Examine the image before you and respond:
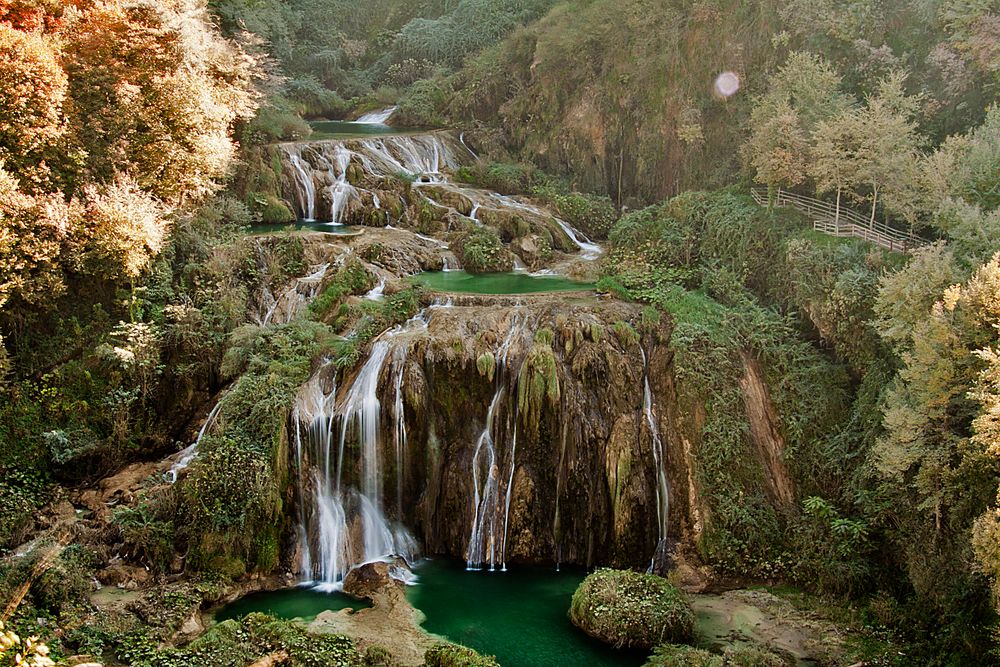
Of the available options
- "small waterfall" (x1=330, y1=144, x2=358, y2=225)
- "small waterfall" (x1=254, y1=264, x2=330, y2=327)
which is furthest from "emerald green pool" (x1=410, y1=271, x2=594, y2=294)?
"small waterfall" (x1=330, y1=144, x2=358, y2=225)

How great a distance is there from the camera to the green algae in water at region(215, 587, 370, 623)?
44.6 ft

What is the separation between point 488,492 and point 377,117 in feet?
75.7

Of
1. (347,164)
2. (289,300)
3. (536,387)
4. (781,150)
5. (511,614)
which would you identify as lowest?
(511,614)

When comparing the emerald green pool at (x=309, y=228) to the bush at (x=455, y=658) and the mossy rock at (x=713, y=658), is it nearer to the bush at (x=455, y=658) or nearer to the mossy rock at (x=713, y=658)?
the bush at (x=455, y=658)

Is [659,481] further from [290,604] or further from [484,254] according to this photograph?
[484,254]

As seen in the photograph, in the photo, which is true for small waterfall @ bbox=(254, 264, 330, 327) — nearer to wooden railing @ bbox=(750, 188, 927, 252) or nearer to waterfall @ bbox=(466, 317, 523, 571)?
waterfall @ bbox=(466, 317, 523, 571)

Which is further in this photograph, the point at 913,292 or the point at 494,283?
the point at 494,283

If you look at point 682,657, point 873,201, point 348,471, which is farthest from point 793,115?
point 348,471

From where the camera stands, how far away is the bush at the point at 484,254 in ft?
71.6

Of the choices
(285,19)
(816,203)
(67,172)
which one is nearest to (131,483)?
(67,172)

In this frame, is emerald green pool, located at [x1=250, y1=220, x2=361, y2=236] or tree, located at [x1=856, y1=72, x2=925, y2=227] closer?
tree, located at [x1=856, y1=72, x2=925, y2=227]

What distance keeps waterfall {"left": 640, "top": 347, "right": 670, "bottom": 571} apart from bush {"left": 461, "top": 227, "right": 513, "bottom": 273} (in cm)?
700

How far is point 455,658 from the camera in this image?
11477 millimetres

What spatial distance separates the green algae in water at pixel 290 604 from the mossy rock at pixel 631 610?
4.14m
